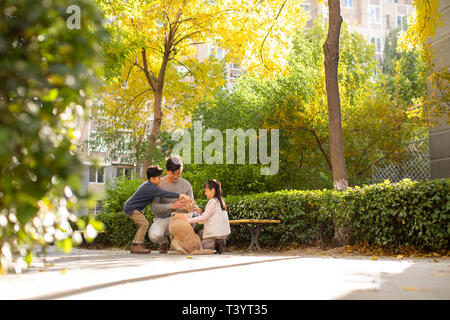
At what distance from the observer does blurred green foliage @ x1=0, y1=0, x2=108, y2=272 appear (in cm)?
234

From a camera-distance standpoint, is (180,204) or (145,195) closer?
(180,204)

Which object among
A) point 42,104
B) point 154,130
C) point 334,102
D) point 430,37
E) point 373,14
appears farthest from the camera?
point 373,14

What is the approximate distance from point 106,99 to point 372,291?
17.6 meters

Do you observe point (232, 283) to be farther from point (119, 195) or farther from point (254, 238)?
point (119, 195)

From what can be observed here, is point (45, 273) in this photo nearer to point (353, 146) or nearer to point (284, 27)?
point (284, 27)

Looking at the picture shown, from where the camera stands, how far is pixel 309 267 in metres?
6.20

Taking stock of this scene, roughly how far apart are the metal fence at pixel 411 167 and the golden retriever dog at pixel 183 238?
35.1ft

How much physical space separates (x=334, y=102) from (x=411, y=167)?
284 inches

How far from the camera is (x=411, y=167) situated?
1836 cm

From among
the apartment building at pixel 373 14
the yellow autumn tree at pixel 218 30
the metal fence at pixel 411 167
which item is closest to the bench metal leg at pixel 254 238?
the yellow autumn tree at pixel 218 30

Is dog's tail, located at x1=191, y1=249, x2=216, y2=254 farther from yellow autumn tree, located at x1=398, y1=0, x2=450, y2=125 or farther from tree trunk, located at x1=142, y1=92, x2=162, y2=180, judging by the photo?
tree trunk, located at x1=142, y1=92, x2=162, y2=180

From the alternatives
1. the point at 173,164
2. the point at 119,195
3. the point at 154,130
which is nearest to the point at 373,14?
the point at 154,130

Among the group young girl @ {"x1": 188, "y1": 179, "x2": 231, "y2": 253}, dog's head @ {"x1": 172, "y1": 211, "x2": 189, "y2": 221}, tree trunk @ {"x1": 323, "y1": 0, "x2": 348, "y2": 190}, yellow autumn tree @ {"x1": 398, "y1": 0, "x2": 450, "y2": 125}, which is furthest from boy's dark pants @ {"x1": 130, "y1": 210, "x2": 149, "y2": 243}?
yellow autumn tree @ {"x1": 398, "y1": 0, "x2": 450, "y2": 125}
